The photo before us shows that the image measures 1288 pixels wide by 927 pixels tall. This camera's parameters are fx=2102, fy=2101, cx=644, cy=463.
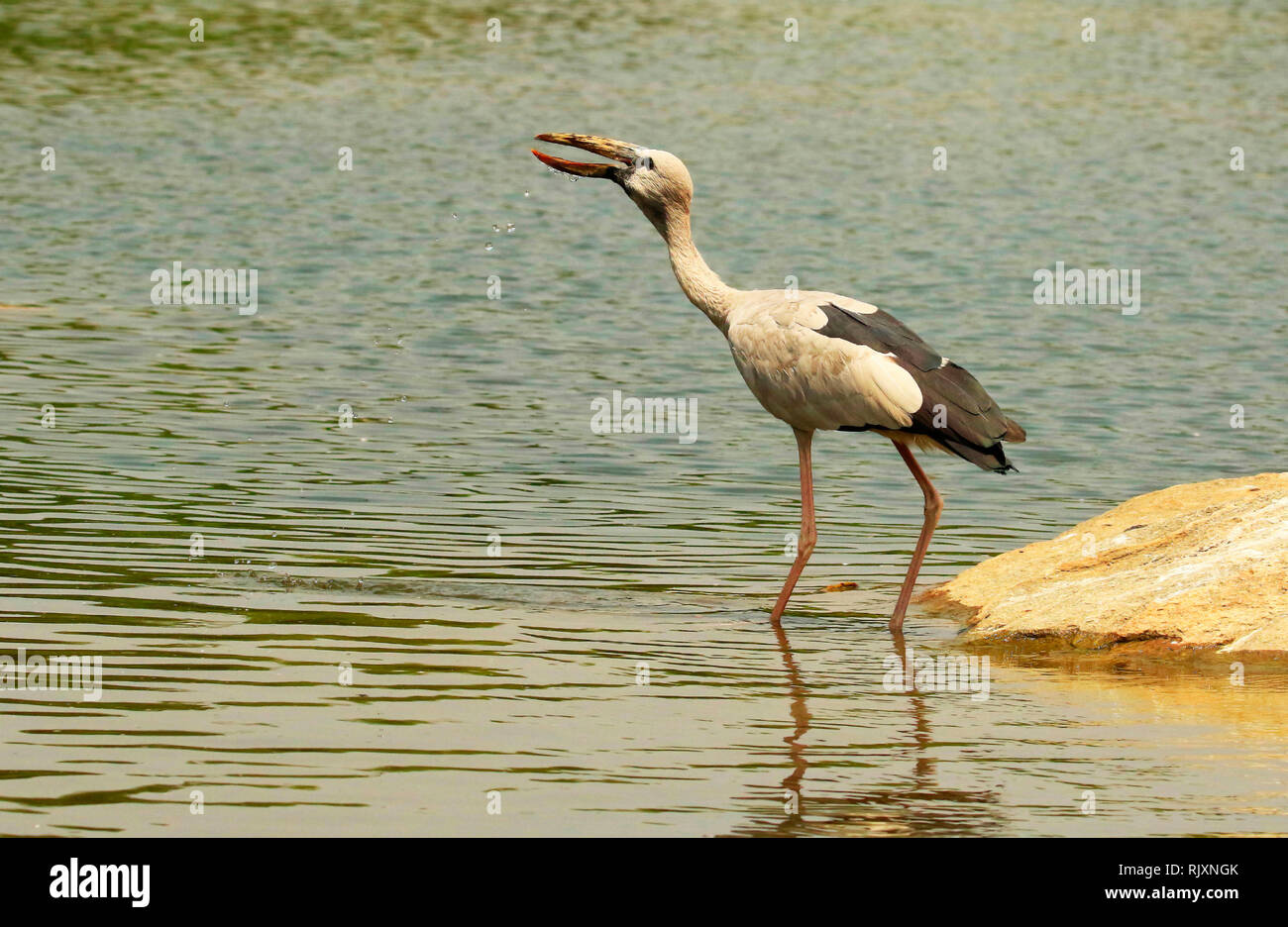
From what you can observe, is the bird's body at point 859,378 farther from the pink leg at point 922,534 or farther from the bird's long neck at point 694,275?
the bird's long neck at point 694,275

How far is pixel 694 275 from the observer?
11.0m

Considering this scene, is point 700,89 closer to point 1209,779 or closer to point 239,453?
point 239,453

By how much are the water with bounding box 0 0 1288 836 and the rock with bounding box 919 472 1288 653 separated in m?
0.25

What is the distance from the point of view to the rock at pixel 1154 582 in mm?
9469

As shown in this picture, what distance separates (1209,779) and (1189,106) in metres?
27.9

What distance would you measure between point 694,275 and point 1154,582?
9.44 feet

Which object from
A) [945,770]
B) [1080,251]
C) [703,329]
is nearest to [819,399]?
[945,770]

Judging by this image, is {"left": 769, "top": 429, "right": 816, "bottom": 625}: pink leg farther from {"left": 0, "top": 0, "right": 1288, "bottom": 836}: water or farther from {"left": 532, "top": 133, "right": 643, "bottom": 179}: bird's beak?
{"left": 532, "top": 133, "right": 643, "bottom": 179}: bird's beak

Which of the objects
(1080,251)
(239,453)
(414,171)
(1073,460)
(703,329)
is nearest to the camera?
(239,453)

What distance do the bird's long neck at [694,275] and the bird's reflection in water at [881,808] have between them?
3514mm

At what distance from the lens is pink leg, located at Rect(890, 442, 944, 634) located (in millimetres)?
10062

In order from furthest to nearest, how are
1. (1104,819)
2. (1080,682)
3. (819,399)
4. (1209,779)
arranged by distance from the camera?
(819,399) < (1080,682) < (1209,779) < (1104,819)

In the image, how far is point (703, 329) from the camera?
19.5 metres
